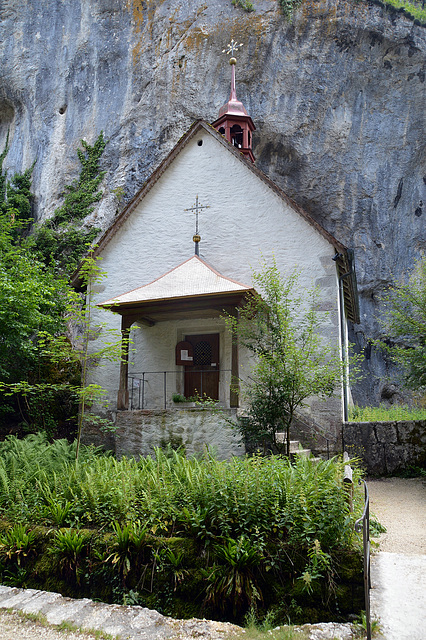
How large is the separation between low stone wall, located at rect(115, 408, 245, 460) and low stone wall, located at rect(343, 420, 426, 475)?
2.85m

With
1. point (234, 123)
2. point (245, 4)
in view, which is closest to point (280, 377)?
point (234, 123)

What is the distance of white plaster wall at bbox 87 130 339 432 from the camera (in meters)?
11.2

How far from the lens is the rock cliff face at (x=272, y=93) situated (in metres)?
22.1

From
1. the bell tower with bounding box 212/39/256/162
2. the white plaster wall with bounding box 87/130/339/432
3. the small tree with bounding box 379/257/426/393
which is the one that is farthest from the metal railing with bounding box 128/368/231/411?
the bell tower with bounding box 212/39/256/162

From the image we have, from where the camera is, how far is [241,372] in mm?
10859

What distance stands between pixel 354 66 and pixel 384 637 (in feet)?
80.4

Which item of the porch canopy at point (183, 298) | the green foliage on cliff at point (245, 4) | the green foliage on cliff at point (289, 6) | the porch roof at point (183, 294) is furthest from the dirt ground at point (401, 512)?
the green foliage on cliff at point (245, 4)

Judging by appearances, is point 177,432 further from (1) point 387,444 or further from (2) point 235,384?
(1) point 387,444

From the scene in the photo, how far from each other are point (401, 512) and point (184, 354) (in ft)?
19.0

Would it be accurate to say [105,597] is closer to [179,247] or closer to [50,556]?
[50,556]

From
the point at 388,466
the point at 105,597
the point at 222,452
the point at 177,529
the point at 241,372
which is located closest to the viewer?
the point at 105,597

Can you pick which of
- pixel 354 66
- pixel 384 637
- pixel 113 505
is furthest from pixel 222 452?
pixel 354 66

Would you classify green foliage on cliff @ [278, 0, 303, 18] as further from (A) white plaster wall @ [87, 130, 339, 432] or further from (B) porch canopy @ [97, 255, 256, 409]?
(B) porch canopy @ [97, 255, 256, 409]

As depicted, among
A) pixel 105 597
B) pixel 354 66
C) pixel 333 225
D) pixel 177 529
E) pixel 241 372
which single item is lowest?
pixel 105 597
